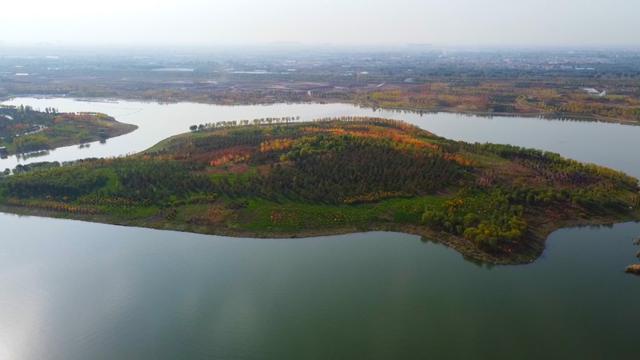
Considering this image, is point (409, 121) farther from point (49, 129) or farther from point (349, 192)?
point (49, 129)

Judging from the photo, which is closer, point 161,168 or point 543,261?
point 543,261

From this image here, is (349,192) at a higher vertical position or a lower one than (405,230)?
higher

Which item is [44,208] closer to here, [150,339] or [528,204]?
[150,339]

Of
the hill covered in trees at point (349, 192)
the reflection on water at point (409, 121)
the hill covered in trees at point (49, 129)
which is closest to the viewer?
the hill covered in trees at point (349, 192)

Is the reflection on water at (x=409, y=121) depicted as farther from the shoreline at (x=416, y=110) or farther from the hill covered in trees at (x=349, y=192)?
the hill covered in trees at (x=349, y=192)

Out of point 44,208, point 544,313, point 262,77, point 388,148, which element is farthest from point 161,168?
point 262,77

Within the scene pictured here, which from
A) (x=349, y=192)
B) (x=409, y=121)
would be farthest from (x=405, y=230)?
(x=409, y=121)

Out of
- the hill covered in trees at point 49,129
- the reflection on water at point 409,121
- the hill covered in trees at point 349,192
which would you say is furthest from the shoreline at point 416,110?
the hill covered in trees at point 349,192
